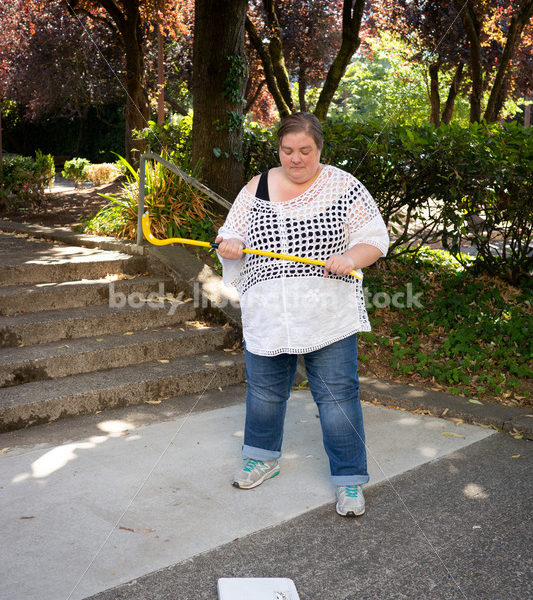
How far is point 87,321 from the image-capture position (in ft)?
16.7

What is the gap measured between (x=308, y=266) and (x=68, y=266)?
344cm

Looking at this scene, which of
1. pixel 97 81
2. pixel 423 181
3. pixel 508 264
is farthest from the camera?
pixel 97 81

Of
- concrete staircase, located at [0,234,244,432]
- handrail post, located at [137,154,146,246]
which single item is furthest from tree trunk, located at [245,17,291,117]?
concrete staircase, located at [0,234,244,432]

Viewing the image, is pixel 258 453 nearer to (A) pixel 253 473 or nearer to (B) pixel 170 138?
(A) pixel 253 473

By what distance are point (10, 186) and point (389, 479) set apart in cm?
1058

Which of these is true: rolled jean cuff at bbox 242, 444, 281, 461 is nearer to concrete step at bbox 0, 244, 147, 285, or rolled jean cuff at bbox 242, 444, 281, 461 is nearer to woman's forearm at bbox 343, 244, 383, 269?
woman's forearm at bbox 343, 244, 383, 269

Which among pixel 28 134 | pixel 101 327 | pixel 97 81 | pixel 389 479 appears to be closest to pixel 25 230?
pixel 101 327

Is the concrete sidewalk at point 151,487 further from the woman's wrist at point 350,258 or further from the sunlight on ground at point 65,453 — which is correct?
the woman's wrist at point 350,258

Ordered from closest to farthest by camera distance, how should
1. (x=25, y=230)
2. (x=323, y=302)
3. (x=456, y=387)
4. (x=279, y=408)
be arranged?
(x=323, y=302) < (x=279, y=408) < (x=456, y=387) < (x=25, y=230)

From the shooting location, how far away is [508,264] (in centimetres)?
707

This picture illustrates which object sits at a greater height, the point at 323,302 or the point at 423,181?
the point at 423,181

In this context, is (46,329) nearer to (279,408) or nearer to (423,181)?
(279,408)

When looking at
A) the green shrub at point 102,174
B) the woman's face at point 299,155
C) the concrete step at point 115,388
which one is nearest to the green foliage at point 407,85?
the green shrub at point 102,174

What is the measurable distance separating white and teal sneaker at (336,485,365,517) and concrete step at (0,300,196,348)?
273 cm
